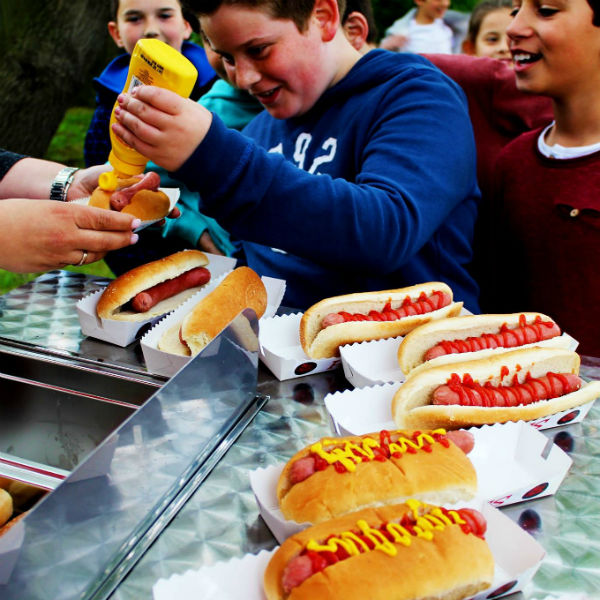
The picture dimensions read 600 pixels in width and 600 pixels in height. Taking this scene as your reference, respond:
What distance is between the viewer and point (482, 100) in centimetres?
395

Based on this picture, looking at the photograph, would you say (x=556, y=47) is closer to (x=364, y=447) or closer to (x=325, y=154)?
(x=325, y=154)

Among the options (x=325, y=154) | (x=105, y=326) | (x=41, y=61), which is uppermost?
(x=325, y=154)

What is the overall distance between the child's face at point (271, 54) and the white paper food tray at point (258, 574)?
2.04m

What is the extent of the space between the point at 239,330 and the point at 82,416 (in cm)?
86

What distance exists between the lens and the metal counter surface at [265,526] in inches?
52.2

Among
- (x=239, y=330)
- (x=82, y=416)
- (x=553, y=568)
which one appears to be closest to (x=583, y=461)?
(x=553, y=568)

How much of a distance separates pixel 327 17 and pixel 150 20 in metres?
2.52

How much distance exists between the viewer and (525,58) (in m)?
2.97

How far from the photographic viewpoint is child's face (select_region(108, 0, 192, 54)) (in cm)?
467

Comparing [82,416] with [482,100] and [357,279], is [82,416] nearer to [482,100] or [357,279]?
[357,279]

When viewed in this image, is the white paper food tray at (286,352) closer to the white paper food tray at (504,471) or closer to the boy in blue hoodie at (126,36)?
the white paper food tray at (504,471)

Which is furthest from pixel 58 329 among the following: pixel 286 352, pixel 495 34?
pixel 495 34

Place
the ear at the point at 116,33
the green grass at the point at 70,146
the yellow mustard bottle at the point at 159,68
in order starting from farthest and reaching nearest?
the green grass at the point at 70,146
the ear at the point at 116,33
the yellow mustard bottle at the point at 159,68

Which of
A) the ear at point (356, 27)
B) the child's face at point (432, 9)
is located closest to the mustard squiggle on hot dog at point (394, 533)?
the ear at point (356, 27)
